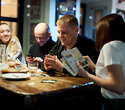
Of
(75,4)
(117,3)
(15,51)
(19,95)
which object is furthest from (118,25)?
(117,3)

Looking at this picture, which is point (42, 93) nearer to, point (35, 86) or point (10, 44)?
point (35, 86)

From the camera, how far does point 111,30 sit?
1.35m

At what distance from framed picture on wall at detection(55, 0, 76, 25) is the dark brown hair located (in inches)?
123

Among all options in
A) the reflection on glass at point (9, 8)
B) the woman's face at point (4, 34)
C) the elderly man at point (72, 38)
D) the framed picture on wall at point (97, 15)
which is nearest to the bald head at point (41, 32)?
the woman's face at point (4, 34)

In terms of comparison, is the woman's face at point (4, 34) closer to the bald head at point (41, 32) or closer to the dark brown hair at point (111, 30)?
the bald head at point (41, 32)

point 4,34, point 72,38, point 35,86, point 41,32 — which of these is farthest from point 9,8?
point 35,86

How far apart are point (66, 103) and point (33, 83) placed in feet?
1.04

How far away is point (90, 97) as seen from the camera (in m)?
1.74

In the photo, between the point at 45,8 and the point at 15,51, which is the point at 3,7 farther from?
the point at 15,51

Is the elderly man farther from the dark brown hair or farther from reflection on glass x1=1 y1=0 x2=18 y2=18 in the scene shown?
reflection on glass x1=1 y1=0 x2=18 y2=18

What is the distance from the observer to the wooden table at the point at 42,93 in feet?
4.25

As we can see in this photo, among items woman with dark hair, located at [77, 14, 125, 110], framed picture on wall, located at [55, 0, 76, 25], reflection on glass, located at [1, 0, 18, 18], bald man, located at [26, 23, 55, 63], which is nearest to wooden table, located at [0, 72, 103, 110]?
woman with dark hair, located at [77, 14, 125, 110]

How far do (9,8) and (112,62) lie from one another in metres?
3.55

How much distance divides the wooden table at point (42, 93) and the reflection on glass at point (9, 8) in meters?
2.84
